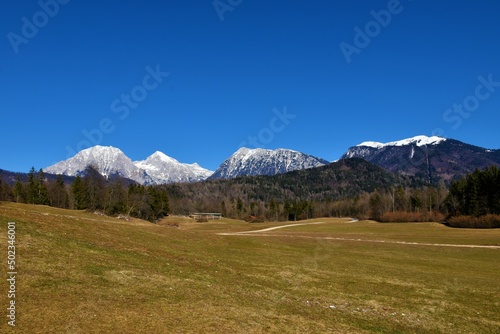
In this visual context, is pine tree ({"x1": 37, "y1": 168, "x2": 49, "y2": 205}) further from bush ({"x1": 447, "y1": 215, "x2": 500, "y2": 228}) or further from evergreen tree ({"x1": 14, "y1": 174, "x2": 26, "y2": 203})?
→ bush ({"x1": 447, "y1": 215, "x2": 500, "y2": 228})

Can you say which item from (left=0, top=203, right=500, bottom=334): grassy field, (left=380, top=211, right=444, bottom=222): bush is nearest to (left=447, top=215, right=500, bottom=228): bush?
(left=380, top=211, right=444, bottom=222): bush

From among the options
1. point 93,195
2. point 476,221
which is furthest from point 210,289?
point 93,195

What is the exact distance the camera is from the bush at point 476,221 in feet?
Result: 325

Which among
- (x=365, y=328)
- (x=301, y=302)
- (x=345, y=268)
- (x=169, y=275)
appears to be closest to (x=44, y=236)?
(x=169, y=275)

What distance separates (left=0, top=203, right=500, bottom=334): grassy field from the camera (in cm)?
1350

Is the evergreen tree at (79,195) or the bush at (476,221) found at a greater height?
the evergreen tree at (79,195)

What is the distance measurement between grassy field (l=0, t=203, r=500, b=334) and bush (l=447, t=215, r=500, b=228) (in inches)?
2914

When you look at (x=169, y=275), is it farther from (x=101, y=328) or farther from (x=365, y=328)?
(x=365, y=328)

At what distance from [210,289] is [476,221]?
4311 inches

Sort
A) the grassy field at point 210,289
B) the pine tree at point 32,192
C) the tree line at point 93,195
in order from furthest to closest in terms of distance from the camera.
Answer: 1. the pine tree at point 32,192
2. the tree line at point 93,195
3. the grassy field at point 210,289

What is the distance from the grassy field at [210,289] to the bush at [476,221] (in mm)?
74012

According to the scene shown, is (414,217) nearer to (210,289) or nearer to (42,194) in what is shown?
(210,289)

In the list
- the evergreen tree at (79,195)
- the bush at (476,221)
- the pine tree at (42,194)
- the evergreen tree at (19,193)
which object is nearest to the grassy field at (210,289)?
the bush at (476,221)

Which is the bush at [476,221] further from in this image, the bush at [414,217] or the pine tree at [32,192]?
the pine tree at [32,192]
